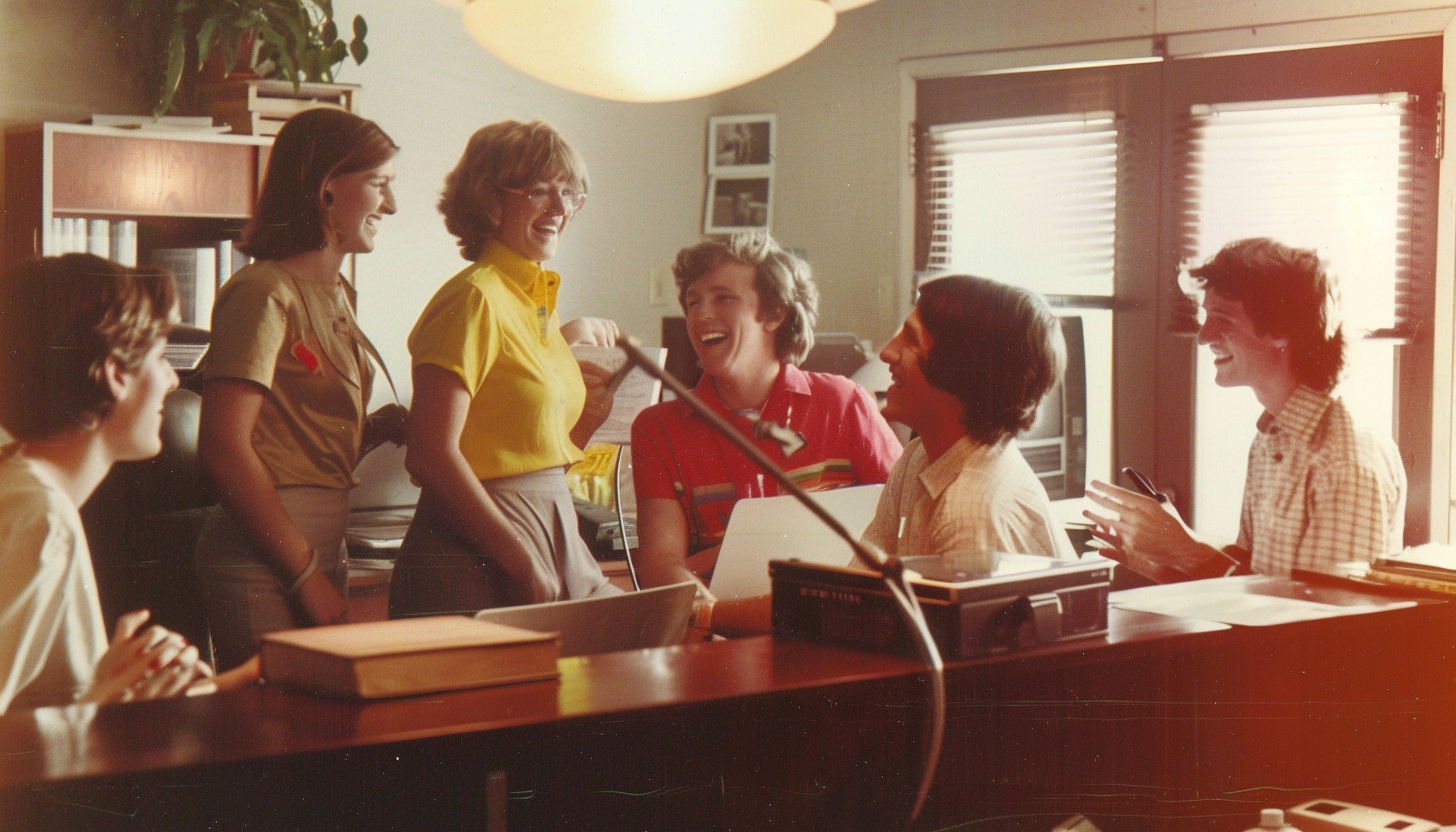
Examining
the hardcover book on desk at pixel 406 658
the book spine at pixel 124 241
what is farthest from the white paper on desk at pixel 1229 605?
the book spine at pixel 124 241

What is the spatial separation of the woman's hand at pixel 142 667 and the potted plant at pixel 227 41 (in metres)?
1.68

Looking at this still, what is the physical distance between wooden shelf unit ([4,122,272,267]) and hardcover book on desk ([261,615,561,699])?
1745 mm

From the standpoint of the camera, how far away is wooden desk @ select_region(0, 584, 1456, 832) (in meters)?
0.90

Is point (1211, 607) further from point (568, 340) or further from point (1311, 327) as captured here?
point (568, 340)

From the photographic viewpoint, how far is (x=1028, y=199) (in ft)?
11.6

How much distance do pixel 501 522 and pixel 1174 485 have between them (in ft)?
7.28

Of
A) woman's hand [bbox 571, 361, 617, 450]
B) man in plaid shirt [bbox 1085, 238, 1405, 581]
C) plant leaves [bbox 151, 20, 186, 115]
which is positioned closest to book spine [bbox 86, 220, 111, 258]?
plant leaves [bbox 151, 20, 186, 115]

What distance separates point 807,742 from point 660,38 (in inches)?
44.8

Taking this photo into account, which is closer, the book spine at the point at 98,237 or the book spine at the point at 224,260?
the book spine at the point at 98,237

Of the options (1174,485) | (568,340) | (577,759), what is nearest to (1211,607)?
(577,759)

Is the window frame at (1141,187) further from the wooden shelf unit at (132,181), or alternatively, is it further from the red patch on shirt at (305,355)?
the red patch on shirt at (305,355)

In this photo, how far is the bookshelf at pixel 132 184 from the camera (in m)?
2.43

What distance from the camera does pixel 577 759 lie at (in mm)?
1089

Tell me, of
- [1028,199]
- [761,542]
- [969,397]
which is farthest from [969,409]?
[1028,199]
